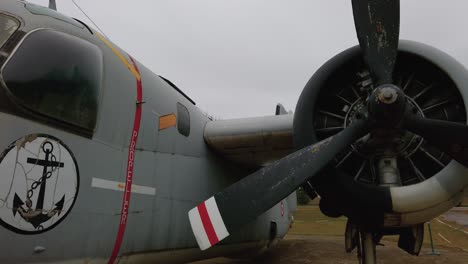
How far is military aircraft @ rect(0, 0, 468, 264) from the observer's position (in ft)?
11.3

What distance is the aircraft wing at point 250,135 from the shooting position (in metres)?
7.11

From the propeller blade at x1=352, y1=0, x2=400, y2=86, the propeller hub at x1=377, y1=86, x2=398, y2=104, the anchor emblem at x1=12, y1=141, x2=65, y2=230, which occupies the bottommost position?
the anchor emblem at x1=12, y1=141, x2=65, y2=230

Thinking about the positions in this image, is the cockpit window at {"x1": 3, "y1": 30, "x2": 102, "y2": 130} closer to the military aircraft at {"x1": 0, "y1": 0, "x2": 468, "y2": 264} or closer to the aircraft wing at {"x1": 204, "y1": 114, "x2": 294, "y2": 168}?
the military aircraft at {"x1": 0, "y1": 0, "x2": 468, "y2": 264}

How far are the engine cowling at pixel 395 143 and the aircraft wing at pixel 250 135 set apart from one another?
133cm

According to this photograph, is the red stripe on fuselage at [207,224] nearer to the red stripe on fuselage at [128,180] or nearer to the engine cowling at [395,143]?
the red stripe on fuselage at [128,180]

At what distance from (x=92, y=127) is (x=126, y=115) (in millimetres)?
699

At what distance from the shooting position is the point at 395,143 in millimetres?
5062

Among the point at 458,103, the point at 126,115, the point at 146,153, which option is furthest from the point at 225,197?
the point at 458,103

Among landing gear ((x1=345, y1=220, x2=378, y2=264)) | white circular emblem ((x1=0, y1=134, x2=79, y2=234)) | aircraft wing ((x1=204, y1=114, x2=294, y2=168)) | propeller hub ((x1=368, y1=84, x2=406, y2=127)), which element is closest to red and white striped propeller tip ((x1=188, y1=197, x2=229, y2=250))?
white circular emblem ((x1=0, y1=134, x2=79, y2=234))

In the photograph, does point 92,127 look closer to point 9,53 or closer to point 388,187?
point 9,53

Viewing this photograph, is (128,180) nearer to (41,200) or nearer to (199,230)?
(199,230)

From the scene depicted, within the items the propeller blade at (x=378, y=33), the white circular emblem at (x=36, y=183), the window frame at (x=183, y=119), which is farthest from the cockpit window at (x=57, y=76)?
the propeller blade at (x=378, y=33)

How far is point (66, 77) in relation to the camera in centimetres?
381

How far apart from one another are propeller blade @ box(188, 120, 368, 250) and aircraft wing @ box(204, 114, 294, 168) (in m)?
2.10
